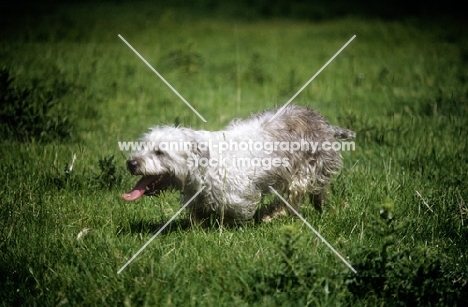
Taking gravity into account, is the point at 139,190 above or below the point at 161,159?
below

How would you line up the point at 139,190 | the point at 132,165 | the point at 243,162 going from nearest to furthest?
the point at 132,165 → the point at 139,190 → the point at 243,162

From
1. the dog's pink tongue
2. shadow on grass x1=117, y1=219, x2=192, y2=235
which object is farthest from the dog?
shadow on grass x1=117, y1=219, x2=192, y2=235

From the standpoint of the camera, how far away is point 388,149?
774cm

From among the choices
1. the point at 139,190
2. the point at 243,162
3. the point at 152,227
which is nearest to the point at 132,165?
the point at 139,190

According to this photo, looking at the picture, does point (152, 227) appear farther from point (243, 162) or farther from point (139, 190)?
point (243, 162)

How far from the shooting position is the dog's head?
516cm

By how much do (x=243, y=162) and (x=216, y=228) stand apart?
2.17 feet

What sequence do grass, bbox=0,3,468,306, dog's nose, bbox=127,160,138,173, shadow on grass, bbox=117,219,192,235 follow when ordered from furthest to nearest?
1. shadow on grass, bbox=117,219,192,235
2. dog's nose, bbox=127,160,138,173
3. grass, bbox=0,3,468,306

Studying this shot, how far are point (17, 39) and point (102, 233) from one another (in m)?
10.6

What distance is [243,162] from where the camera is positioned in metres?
5.61

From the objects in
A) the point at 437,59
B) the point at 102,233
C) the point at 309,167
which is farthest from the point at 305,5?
the point at 102,233

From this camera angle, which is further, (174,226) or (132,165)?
(174,226)

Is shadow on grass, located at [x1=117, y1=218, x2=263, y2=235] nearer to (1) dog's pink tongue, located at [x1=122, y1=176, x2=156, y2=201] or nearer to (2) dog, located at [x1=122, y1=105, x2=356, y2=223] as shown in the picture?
(2) dog, located at [x1=122, y1=105, x2=356, y2=223]

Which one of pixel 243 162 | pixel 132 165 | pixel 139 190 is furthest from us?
pixel 243 162
